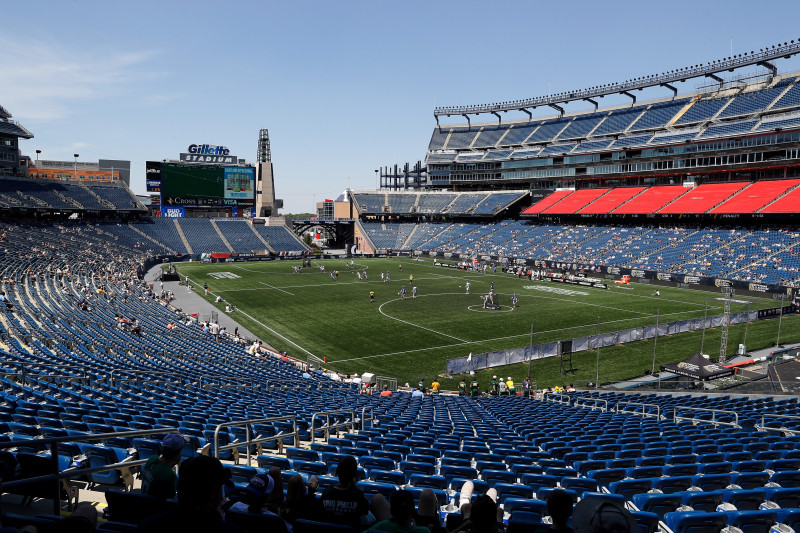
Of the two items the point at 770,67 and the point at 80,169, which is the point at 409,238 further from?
the point at 80,169

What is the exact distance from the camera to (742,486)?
25.8 ft

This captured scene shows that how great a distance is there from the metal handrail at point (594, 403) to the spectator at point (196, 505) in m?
18.9

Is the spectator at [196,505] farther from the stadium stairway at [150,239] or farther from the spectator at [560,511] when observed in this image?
the stadium stairway at [150,239]

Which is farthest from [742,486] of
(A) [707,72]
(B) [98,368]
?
(A) [707,72]

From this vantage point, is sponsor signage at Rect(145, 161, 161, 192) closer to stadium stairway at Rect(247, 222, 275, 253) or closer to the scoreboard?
the scoreboard

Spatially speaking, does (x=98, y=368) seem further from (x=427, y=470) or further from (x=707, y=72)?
(x=707, y=72)

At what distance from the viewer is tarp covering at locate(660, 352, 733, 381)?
2481 cm

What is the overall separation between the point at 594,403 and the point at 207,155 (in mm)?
86417

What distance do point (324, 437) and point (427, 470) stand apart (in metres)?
4.98

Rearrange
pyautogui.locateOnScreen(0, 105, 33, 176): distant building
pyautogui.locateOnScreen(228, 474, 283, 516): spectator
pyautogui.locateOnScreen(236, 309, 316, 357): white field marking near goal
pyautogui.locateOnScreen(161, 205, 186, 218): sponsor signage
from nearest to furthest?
pyautogui.locateOnScreen(228, 474, 283, 516): spectator < pyautogui.locateOnScreen(236, 309, 316, 357): white field marking near goal < pyautogui.locateOnScreen(0, 105, 33, 176): distant building < pyautogui.locateOnScreen(161, 205, 186, 218): sponsor signage

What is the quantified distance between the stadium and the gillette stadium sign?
0.34 metres

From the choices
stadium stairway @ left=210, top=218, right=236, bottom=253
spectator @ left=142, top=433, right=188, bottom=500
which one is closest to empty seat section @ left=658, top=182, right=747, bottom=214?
stadium stairway @ left=210, top=218, right=236, bottom=253

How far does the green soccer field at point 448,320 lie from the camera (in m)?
30.8

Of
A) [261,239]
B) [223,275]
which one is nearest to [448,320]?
[223,275]
